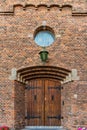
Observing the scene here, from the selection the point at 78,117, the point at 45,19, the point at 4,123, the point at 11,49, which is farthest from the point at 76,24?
the point at 4,123

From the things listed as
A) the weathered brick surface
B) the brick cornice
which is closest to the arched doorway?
the weathered brick surface

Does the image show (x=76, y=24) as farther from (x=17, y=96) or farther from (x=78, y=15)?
(x=17, y=96)

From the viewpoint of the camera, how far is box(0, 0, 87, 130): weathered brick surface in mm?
10875

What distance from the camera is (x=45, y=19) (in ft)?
37.1

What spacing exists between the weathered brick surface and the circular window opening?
0.20m

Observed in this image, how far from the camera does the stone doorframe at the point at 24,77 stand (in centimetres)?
1101

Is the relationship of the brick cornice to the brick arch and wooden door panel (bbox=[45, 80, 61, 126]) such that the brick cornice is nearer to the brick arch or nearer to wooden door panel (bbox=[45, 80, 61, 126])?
the brick arch

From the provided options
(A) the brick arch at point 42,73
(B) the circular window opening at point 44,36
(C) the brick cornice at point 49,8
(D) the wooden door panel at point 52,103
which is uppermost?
(C) the brick cornice at point 49,8

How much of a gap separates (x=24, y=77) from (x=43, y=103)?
1.18 m

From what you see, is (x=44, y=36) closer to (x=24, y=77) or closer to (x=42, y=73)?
(x=42, y=73)

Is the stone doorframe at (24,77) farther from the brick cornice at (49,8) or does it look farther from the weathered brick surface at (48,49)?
the brick cornice at (49,8)

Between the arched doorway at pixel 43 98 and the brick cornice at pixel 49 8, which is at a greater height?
the brick cornice at pixel 49 8

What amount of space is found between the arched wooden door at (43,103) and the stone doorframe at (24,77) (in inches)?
7.9

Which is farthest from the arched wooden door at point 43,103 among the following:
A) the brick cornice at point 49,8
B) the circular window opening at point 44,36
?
the brick cornice at point 49,8
